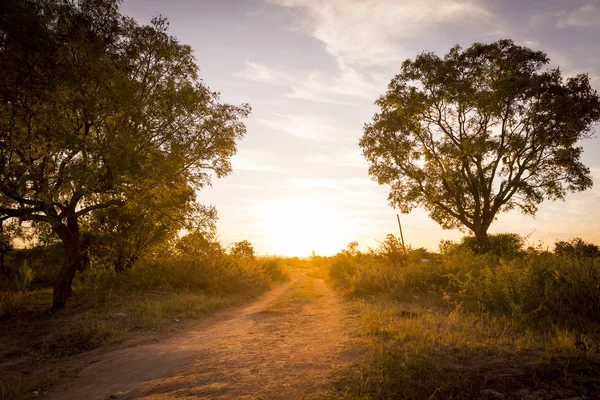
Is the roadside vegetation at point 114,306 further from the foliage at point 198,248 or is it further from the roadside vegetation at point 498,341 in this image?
the roadside vegetation at point 498,341

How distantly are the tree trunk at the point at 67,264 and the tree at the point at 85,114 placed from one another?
0.04m

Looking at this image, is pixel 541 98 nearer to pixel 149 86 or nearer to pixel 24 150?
pixel 149 86

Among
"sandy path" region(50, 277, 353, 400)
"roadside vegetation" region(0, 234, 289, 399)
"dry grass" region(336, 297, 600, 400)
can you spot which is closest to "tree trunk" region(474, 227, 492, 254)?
"roadside vegetation" region(0, 234, 289, 399)

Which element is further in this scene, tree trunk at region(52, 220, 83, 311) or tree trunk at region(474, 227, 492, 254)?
tree trunk at region(474, 227, 492, 254)

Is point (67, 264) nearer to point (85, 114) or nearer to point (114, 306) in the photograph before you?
point (114, 306)

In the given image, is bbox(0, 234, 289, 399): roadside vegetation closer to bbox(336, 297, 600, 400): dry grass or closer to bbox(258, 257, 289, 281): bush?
bbox(258, 257, 289, 281): bush

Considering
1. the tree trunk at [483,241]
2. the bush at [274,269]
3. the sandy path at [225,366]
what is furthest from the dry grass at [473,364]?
the bush at [274,269]

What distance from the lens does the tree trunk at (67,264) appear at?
455 inches

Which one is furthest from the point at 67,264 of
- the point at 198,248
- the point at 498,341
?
the point at 498,341

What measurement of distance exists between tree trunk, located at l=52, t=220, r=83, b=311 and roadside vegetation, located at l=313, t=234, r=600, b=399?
10882mm

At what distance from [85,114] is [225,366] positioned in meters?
10.2

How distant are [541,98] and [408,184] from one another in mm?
9395

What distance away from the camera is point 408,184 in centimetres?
2191

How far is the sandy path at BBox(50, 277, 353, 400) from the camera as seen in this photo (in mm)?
4070
